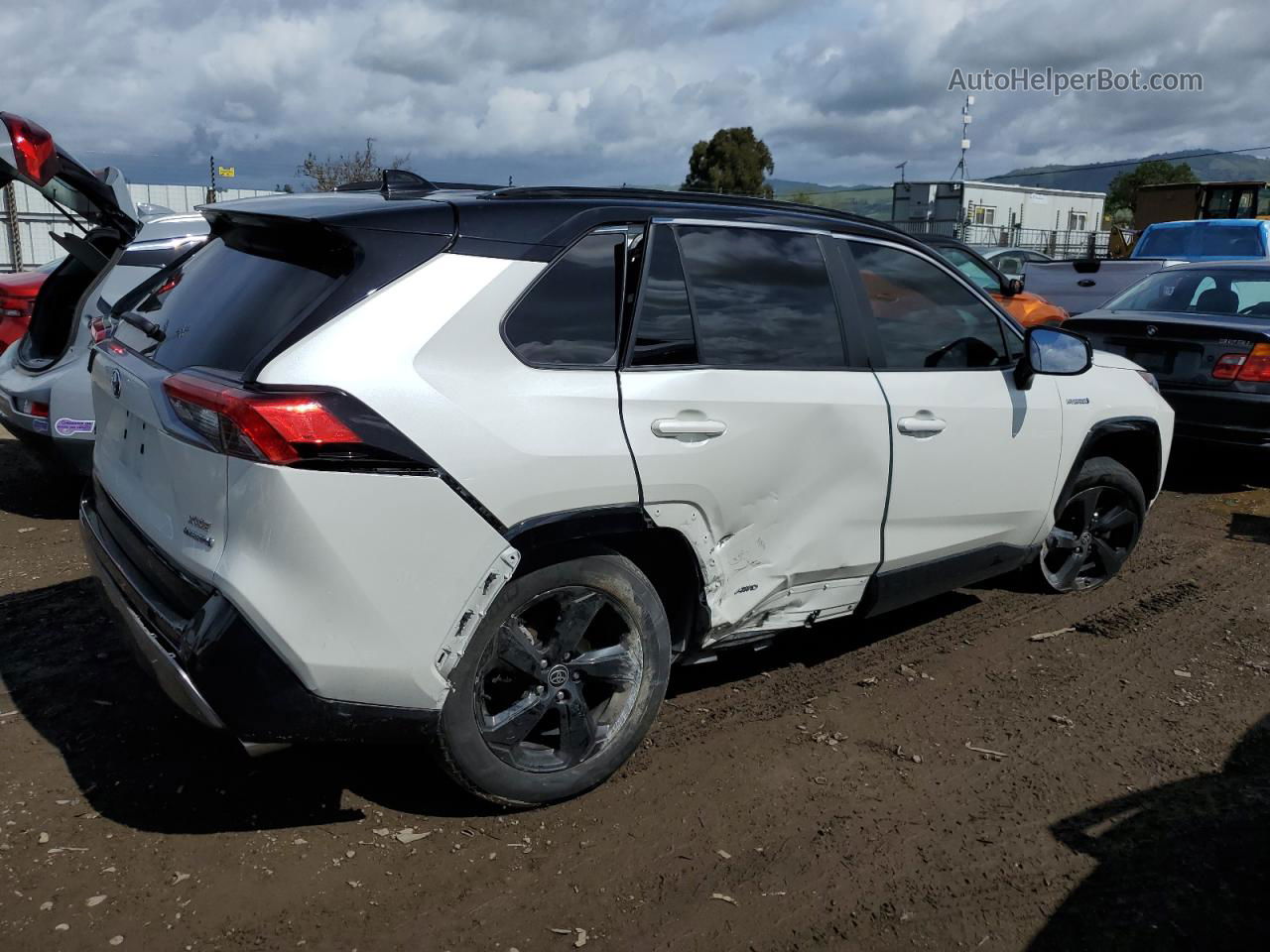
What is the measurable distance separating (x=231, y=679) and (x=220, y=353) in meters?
0.90

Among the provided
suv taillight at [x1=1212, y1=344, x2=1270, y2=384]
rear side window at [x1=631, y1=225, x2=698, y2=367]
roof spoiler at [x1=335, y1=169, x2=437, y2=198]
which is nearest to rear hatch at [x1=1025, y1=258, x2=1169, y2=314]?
suv taillight at [x1=1212, y1=344, x2=1270, y2=384]

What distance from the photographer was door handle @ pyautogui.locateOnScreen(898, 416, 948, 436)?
12.8 ft

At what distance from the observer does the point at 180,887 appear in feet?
9.36

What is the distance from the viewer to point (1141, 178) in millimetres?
65688

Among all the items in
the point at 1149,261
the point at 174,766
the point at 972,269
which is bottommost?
the point at 174,766

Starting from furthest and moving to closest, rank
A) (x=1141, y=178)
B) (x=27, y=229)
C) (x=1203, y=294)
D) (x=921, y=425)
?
(x=1141, y=178), (x=27, y=229), (x=1203, y=294), (x=921, y=425)

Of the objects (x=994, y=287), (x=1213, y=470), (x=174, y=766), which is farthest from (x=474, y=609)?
(x=994, y=287)

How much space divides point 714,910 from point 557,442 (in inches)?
53.3

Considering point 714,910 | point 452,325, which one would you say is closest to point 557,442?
point 452,325

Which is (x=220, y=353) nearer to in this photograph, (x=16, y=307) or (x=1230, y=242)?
(x=16, y=307)

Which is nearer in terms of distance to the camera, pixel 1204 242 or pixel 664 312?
pixel 664 312

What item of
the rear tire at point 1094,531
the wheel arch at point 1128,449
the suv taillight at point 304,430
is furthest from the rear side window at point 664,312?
the rear tire at point 1094,531

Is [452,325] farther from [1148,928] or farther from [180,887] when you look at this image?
[1148,928]

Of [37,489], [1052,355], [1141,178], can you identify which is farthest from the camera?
[1141,178]
